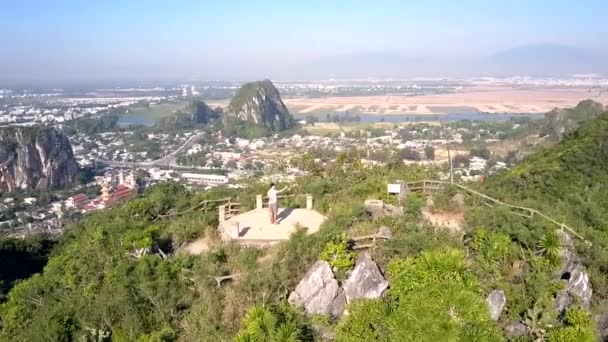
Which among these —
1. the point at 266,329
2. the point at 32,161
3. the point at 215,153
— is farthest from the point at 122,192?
the point at 266,329

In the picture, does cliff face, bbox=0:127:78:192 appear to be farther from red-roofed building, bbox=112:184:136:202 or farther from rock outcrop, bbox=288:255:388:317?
rock outcrop, bbox=288:255:388:317

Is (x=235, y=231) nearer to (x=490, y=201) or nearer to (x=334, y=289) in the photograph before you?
(x=334, y=289)

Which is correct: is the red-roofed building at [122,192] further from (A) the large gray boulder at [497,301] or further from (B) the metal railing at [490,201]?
(A) the large gray boulder at [497,301]

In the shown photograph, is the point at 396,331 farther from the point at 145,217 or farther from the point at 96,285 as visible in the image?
the point at 145,217

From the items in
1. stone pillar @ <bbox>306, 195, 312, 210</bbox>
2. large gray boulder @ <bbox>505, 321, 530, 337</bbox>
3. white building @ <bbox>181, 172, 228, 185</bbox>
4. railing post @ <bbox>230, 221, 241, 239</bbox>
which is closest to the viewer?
large gray boulder @ <bbox>505, 321, 530, 337</bbox>

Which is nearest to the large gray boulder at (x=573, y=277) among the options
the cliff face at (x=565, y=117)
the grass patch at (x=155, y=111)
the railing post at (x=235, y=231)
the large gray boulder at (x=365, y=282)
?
the large gray boulder at (x=365, y=282)

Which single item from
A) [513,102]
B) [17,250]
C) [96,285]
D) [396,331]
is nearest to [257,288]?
[396,331]

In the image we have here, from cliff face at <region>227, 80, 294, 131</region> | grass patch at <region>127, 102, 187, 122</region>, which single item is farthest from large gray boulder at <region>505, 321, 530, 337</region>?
grass patch at <region>127, 102, 187, 122</region>
